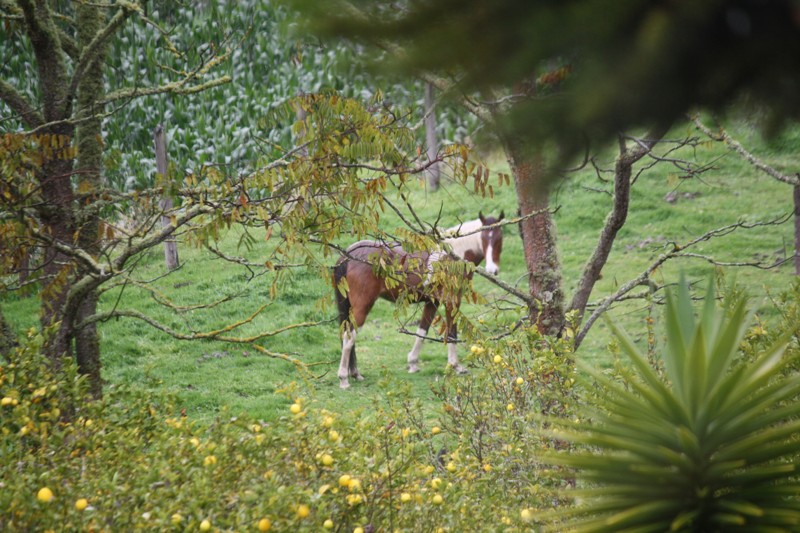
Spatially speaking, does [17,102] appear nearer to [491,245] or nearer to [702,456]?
[702,456]

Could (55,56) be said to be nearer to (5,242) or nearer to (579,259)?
(5,242)

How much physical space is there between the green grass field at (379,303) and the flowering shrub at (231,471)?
8.86ft

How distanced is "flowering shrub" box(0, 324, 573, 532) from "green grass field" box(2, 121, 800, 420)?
106 inches

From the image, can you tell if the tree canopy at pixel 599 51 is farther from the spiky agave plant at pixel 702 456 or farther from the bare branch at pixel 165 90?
the bare branch at pixel 165 90

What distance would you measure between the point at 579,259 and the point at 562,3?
43.9 ft

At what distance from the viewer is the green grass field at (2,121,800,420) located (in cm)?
987

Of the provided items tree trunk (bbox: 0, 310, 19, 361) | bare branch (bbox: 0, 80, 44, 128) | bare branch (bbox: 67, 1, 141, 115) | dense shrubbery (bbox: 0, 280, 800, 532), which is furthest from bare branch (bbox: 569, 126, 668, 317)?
bare branch (bbox: 0, 80, 44, 128)

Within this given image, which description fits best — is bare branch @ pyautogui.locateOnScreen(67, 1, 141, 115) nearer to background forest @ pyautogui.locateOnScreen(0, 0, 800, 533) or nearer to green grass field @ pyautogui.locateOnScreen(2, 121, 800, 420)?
background forest @ pyautogui.locateOnScreen(0, 0, 800, 533)

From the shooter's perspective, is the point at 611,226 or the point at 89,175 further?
the point at 89,175

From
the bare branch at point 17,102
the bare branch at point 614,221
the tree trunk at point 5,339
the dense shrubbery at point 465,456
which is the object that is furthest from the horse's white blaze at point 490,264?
the tree trunk at point 5,339

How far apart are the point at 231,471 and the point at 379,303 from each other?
35.1 feet

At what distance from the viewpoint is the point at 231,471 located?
3.09 m

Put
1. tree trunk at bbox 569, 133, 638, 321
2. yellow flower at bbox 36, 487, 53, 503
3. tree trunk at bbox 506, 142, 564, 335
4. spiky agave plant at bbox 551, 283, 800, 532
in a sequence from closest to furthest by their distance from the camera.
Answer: spiky agave plant at bbox 551, 283, 800, 532, yellow flower at bbox 36, 487, 53, 503, tree trunk at bbox 569, 133, 638, 321, tree trunk at bbox 506, 142, 564, 335

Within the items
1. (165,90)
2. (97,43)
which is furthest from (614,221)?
(97,43)
